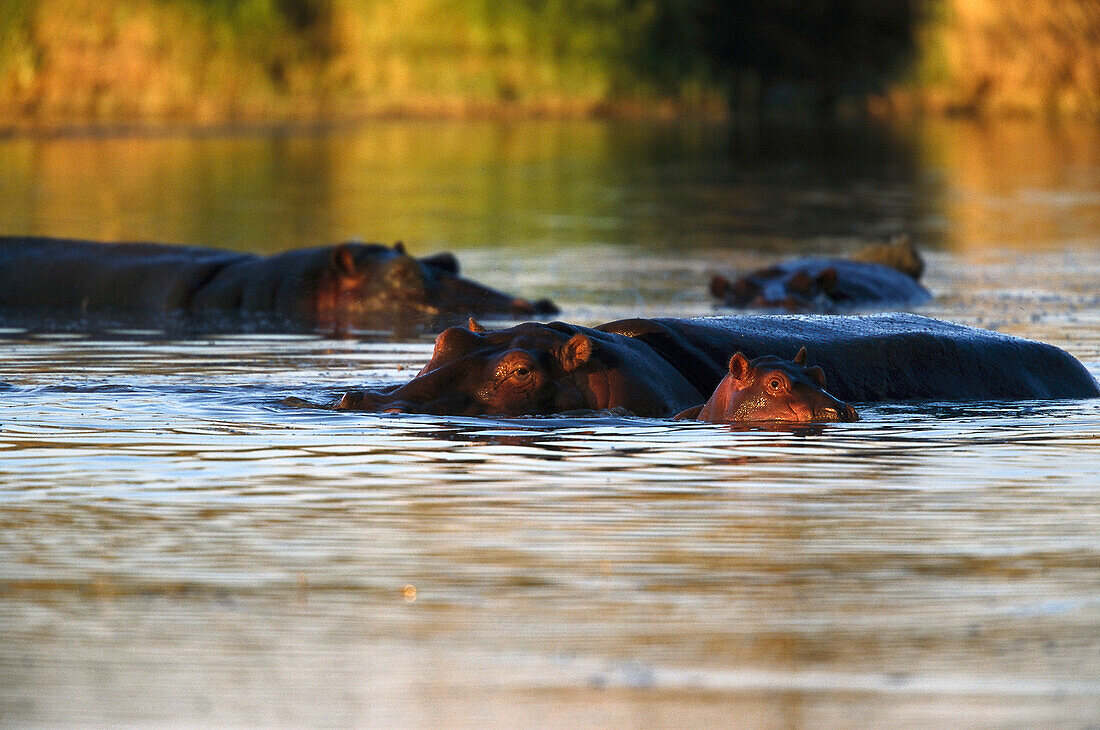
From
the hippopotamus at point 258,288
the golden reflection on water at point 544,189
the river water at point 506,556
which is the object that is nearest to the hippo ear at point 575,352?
the river water at point 506,556

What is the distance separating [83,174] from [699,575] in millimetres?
23873

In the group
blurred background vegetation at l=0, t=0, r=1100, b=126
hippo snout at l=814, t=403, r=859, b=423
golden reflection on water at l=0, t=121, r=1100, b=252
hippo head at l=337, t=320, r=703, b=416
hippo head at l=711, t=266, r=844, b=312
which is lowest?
hippo snout at l=814, t=403, r=859, b=423

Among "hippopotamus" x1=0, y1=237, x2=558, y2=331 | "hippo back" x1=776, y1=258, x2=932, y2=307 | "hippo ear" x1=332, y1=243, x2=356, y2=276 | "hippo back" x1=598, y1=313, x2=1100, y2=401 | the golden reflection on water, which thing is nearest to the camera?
"hippo back" x1=598, y1=313, x2=1100, y2=401

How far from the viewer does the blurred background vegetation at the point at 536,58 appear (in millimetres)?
44312

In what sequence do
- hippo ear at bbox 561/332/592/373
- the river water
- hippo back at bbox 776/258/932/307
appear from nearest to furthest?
the river water, hippo ear at bbox 561/332/592/373, hippo back at bbox 776/258/932/307

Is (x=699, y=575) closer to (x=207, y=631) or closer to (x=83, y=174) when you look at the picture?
(x=207, y=631)

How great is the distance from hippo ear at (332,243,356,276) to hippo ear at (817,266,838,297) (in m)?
2.80

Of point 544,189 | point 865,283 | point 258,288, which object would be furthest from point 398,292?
point 544,189

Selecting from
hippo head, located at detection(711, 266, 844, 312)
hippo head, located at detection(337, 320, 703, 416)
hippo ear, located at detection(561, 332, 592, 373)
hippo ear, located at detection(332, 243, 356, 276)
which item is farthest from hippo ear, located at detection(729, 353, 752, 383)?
hippo ear, located at detection(332, 243, 356, 276)

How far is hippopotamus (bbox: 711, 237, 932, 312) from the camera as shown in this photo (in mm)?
12344

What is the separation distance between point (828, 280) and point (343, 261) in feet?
9.56

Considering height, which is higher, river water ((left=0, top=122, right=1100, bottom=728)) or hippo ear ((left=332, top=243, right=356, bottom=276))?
hippo ear ((left=332, top=243, right=356, bottom=276))

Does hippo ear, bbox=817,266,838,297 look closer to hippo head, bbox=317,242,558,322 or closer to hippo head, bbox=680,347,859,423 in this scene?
hippo head, bbox=317,242,558,322

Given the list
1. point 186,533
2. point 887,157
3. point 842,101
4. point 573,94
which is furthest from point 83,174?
point 842,101
